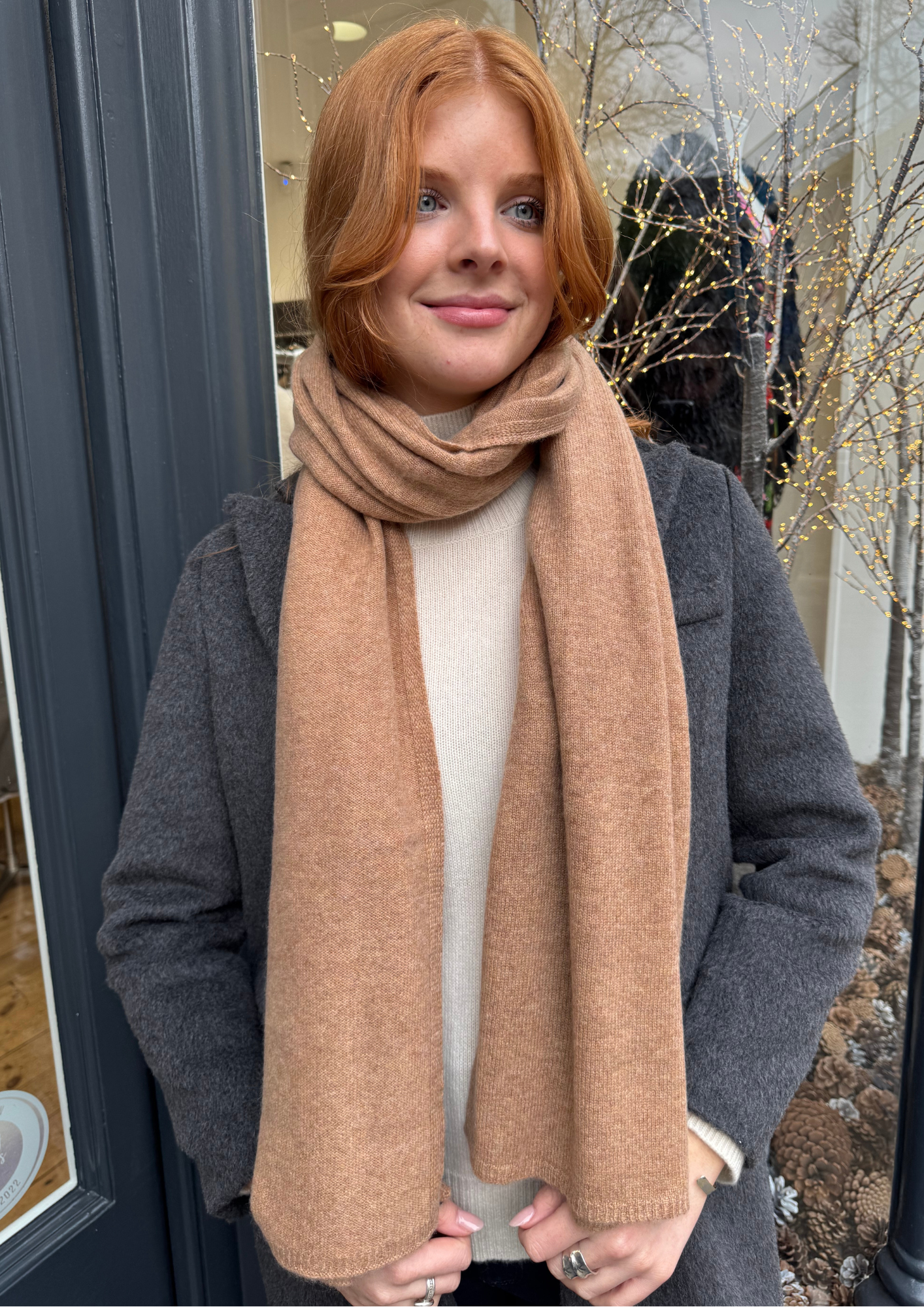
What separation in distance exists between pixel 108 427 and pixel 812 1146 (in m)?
1.85

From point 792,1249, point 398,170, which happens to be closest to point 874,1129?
point 792,1249

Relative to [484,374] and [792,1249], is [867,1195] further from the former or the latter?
[484,374]

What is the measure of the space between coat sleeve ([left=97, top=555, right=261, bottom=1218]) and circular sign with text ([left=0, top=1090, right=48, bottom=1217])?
1.81ft

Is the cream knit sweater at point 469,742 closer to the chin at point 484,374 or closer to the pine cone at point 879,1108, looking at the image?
the chin at point 484,374

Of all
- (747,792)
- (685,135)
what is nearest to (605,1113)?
(747,792)

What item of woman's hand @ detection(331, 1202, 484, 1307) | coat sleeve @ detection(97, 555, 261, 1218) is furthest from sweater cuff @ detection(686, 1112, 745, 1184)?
coat sleeve @ detection(97, 555, 261, 1218)

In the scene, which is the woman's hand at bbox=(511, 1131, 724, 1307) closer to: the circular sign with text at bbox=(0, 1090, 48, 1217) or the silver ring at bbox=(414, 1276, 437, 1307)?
the silver ring at bbox=(414, 1276, 437, 1307)

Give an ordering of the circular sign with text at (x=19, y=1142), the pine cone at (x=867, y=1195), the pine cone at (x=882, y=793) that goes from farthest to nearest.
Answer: the pine cone at (x=867, y=1195) → the pine cone at (x=882, y=793) → the circular sign with text at (x=19, y=1142)

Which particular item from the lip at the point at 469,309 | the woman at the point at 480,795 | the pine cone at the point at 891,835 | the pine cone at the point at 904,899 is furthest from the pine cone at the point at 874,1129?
the lip at the point at 469,309

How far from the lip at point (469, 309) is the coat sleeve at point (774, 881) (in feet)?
1.13

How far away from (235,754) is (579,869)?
44cm

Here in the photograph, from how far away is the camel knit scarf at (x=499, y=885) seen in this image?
839 mm

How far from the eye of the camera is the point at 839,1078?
1.69m

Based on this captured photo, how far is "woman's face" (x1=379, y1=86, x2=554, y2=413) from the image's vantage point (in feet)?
2.97
